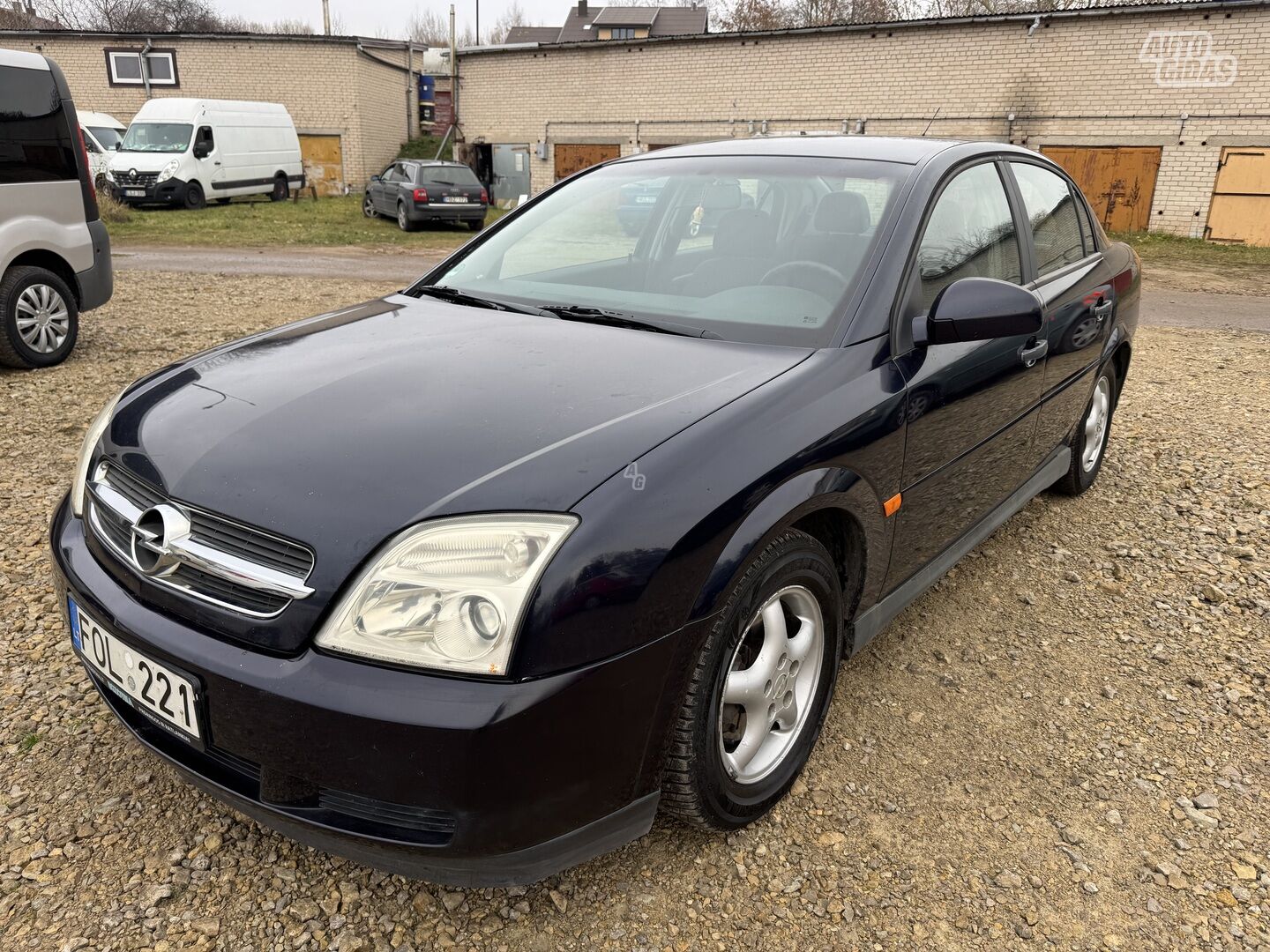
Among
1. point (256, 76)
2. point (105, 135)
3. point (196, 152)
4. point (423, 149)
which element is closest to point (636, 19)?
point (423, 149)

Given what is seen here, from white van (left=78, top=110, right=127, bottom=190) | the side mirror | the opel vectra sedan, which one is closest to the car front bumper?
the opel vectra sedan

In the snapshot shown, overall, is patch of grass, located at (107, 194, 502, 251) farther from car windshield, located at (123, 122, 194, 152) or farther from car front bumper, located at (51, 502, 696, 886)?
car front bumper, located at (51, 502, 696, 886)

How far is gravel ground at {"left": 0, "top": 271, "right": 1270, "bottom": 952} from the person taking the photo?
1.98 meters

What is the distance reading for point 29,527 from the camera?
3.93m

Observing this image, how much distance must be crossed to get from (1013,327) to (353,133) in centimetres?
3000

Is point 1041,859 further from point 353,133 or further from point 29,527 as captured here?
point 353,133

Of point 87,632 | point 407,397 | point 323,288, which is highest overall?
point 407,397

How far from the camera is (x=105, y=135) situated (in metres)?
24.9

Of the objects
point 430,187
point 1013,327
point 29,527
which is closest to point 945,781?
point 1013,327

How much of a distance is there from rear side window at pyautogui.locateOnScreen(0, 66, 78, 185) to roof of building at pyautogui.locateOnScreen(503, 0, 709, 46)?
1759 inches

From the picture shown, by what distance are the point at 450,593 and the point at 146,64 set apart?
1360 inches

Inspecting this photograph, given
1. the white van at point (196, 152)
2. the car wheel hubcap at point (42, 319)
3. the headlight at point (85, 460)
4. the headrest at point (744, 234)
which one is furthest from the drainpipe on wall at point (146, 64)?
the headrest at point (744, 234)

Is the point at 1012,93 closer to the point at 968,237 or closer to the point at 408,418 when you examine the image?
the point at 968,237

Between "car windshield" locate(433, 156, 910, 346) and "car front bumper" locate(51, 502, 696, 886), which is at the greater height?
"car windshield" locate(433, 156, 910, 346)
